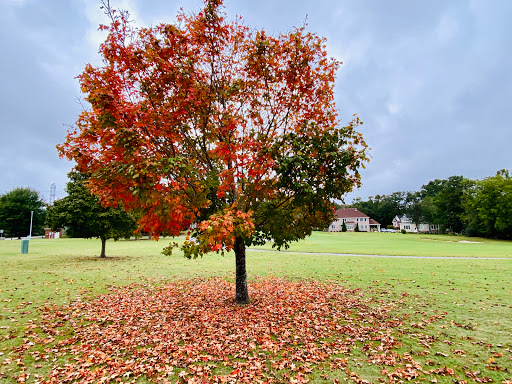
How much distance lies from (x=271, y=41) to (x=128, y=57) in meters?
3.66

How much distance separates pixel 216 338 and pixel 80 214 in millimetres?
17856

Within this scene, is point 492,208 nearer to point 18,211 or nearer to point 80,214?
point 80,214

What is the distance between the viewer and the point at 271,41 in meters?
7.67

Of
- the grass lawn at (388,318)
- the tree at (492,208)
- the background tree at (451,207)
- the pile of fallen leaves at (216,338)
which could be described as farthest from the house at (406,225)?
the pile of fallen leaves at (216,338)

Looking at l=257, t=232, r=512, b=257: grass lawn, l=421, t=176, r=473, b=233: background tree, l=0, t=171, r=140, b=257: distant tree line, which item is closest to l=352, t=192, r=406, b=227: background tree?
l=421, t=176, r=473, b=233: background tree

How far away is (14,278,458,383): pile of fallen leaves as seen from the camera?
16.3 feet

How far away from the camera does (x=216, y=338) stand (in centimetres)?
629

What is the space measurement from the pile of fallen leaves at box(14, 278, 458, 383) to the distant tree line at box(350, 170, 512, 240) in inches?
2319

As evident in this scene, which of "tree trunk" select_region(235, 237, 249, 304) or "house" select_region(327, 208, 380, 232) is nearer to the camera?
"tree trunk" select_region(235, 237, 249, 304)

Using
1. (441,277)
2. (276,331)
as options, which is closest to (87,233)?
(276,331)

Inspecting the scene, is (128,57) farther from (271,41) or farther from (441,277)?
(441,277)

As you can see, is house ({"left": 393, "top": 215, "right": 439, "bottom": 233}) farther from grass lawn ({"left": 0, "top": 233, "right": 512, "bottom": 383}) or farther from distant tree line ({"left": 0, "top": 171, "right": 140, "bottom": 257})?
distant tree line ({"left": 0, "top": 171, "right": 140, "bottom": 257})

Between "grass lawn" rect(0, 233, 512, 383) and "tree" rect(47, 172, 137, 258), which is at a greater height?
"tree" rect(47, 172, 137, 258)

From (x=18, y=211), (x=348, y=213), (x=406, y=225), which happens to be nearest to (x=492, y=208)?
(x=348, y=213)
